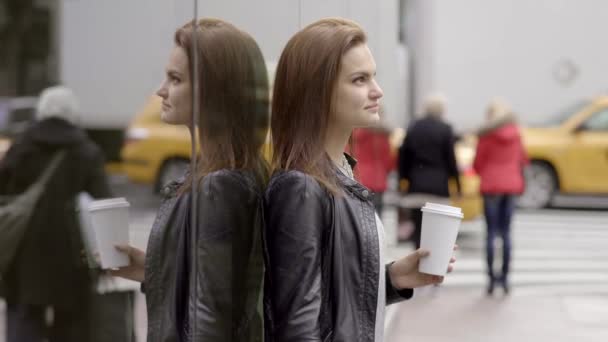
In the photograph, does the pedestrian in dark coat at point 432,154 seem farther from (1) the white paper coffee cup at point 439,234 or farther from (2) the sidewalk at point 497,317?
(1) the white paper coffee cup at point 439,234

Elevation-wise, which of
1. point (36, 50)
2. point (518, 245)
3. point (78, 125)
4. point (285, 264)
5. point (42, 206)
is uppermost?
point (36, 50)

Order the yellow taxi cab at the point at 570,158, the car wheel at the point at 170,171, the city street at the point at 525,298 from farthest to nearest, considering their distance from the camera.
→ the yellow taxi cab at the point at 570,158, the city street at the point at 525,298, the car wheel at the point at 170,171

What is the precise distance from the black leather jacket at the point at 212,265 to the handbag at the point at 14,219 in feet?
1.30

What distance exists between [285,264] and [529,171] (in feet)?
38.2

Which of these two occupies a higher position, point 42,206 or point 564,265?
point 42,206

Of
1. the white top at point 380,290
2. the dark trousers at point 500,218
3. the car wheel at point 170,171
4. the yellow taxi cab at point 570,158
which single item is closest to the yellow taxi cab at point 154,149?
the car wheel at point 170,171

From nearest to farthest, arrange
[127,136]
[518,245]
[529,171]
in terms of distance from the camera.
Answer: [127,136]
[518,245]
[529,171]

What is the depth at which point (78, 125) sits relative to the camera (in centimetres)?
157

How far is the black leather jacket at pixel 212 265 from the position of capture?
1.93m

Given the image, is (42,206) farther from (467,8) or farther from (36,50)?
(467,8)

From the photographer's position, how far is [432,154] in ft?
25.0

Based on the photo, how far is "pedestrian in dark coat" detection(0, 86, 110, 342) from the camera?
150 centimetres

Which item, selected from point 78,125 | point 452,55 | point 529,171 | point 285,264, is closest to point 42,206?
point 78,125

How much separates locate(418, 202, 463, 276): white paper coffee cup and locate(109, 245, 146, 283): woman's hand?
0.68 m
